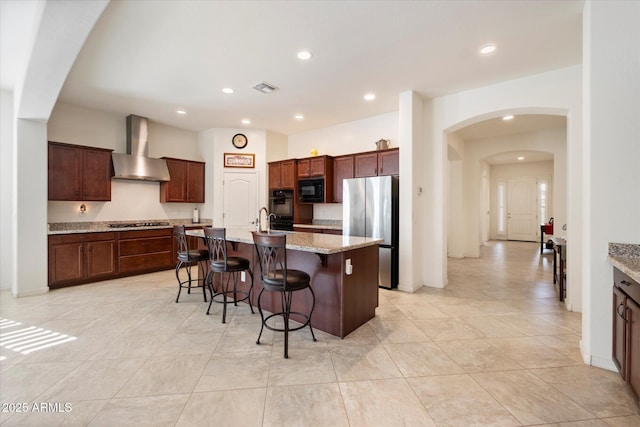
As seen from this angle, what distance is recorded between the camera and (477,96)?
4059 millimetres

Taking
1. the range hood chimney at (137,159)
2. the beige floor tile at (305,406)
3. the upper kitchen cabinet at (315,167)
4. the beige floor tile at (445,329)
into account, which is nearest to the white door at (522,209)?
the upper kitchen cabinet at (315,167)

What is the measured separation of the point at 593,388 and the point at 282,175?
5.60 m

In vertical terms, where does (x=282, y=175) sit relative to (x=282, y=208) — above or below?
above

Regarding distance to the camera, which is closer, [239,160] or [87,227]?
[87,227]

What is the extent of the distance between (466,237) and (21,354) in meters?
8.21

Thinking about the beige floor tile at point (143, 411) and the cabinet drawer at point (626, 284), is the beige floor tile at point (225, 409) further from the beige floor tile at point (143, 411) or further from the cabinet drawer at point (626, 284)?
the cabinet drawer at point (626, 284)

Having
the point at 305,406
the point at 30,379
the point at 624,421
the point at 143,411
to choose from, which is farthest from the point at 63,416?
the point at 624,421

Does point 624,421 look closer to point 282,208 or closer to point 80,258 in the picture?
point 282,208

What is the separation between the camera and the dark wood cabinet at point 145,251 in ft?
16.5

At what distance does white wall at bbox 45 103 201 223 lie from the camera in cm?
479

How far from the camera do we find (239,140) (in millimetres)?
6383

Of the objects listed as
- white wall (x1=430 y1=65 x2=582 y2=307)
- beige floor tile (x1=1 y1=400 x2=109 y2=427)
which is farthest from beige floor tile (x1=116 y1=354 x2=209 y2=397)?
white wall (x1=430 y1=65 x2=582 y2=307)

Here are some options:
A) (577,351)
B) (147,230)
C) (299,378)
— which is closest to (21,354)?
(299,378)

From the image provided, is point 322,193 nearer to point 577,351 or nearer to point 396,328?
point 396,328
